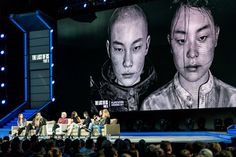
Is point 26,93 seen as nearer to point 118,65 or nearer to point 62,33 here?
point 62,33

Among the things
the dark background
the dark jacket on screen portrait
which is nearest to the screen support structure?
the dark background

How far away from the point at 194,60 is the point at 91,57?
4.88m

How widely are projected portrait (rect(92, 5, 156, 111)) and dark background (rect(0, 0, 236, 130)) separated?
1.07 ft

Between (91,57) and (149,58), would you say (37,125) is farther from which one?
(149,58)

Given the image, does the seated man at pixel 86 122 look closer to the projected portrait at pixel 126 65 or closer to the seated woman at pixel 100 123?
the seated woman at pixel 100 123

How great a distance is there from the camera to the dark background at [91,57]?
14.0 metres

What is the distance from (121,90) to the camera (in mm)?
16078

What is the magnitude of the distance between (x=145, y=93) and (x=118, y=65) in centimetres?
165

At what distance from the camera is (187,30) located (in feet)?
47.3

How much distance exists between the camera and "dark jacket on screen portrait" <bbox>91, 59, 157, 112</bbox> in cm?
1558

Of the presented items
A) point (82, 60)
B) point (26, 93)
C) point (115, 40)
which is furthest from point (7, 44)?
point (115, 40)

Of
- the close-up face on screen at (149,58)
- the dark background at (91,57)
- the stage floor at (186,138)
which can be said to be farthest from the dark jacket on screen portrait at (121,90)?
the stage floor at (186,138)

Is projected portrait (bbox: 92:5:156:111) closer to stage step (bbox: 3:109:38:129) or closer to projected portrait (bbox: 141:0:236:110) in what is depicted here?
projected portrait (bbox: 141:0:236:110)

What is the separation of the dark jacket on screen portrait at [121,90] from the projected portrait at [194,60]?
0.87 meters
